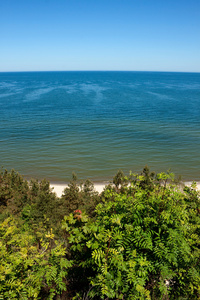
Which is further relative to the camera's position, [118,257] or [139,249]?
[139,249]

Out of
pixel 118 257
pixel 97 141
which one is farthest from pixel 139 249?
pixel 97 141

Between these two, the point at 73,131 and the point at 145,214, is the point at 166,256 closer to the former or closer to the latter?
the point at 145,214

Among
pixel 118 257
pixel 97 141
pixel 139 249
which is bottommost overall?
pixel 97 141

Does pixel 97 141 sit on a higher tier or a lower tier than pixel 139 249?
lower

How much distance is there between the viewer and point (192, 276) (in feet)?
15.5

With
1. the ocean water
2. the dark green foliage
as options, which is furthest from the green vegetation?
the ocean water

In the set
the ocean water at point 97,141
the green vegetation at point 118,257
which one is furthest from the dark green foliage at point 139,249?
the ocean water at point 97,141

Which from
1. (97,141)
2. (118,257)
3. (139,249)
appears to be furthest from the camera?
(97,141)

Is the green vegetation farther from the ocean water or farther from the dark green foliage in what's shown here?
the ocean water

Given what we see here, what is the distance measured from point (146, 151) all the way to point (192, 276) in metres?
26.4

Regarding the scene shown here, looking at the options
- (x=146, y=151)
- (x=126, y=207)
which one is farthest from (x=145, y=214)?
(x=146, y=151)

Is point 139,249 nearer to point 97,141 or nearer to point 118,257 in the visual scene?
point 118,257

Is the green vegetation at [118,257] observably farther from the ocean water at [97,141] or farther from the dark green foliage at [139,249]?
the ocean water at [97,141]

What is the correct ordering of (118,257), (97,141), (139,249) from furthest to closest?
(97,141), (139,249), (118,257)
